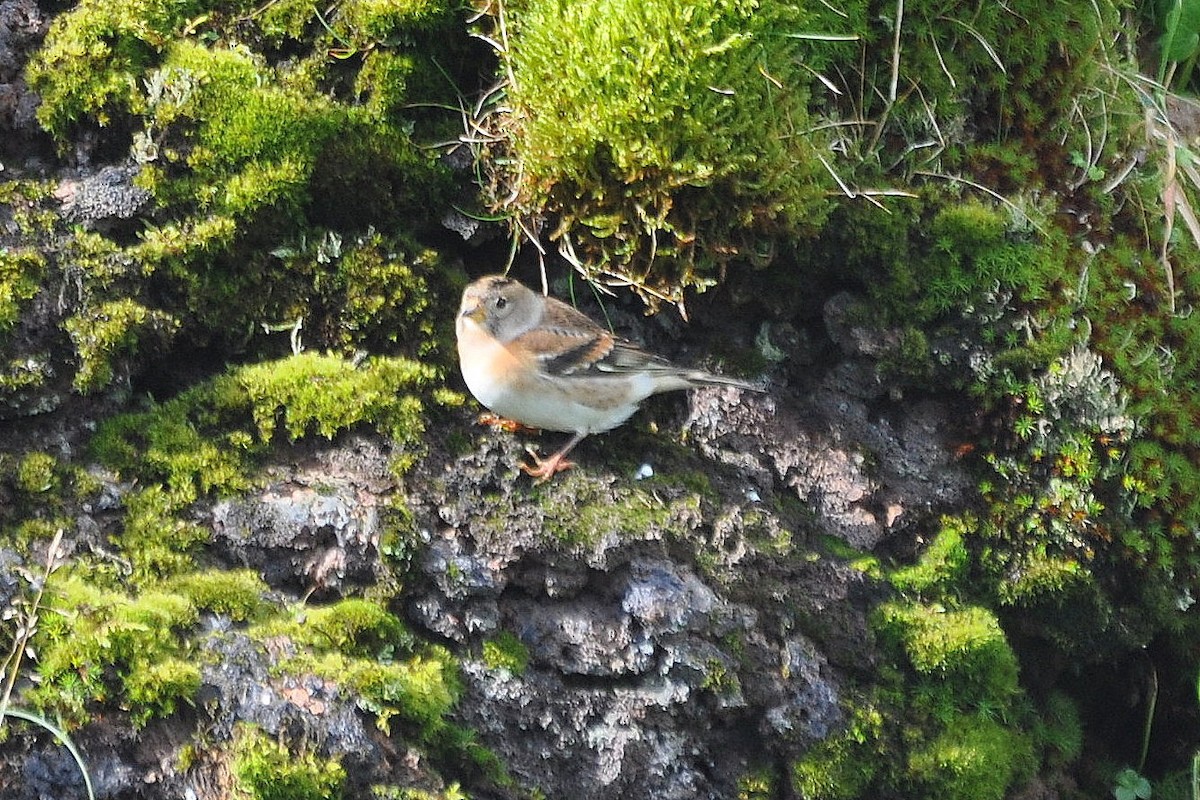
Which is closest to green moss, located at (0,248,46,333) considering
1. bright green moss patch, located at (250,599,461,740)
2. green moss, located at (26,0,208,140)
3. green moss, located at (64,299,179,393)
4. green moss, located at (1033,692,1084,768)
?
green moss, located at (64,299,179,393)

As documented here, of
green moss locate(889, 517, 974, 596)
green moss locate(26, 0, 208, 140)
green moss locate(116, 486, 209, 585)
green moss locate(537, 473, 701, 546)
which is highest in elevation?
green moss locate(26, 0, 208, 140)

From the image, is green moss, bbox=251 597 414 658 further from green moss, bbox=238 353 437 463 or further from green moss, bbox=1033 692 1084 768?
green moss, bbox=1033 692 1084 768

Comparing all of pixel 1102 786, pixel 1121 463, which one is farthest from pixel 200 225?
pixel 1102 786

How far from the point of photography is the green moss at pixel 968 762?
466 centimetres

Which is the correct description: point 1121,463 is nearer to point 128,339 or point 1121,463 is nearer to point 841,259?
point 841,259

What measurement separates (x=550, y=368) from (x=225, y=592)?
1.80 m

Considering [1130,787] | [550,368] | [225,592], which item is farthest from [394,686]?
[1130,787]

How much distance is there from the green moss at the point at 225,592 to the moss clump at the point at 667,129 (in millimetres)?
2166

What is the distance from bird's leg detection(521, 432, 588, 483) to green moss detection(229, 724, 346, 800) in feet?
5.03

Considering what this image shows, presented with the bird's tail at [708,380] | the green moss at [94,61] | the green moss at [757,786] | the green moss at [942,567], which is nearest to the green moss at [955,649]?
the green moss at [942,567]

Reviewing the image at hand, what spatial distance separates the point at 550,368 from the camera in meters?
5.21

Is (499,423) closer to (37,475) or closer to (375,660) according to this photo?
(375,660)

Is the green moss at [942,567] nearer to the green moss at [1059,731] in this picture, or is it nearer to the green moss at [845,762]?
the green moss at [845,762]

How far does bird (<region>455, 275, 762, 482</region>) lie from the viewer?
192 inches
